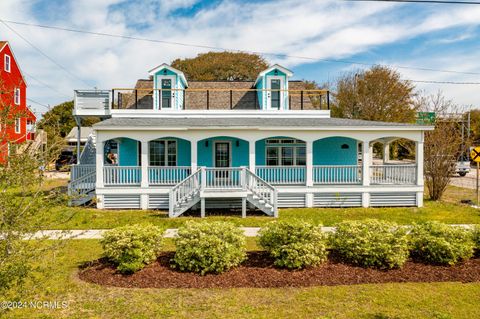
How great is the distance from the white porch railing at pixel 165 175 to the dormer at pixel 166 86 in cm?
512

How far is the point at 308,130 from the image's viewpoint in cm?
1505

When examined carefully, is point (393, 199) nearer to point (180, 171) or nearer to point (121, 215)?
point (180, 171)

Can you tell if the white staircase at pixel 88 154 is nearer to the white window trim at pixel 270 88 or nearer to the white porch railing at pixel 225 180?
the white porch railing at pixel 225 180

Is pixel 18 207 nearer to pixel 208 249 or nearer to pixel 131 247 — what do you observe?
pixel 131 247

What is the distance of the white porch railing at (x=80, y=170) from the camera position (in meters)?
15.8

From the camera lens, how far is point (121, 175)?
50.1ft

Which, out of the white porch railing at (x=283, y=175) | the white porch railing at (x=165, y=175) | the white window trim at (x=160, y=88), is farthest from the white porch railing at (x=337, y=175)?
the white window trim at (x=160, y=88)

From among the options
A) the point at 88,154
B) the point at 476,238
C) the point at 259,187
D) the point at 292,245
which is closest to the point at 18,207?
the point at 292,245

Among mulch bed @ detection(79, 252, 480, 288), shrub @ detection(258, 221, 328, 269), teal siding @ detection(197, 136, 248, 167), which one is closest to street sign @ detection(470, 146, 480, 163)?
mulch bed @ detection(79, 252, 480, 288)

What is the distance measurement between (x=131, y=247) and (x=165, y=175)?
828 cm

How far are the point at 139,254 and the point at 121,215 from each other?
7.01m

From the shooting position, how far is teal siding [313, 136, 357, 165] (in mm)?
17781

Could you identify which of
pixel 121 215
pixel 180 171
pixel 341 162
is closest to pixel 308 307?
pixel 121 215

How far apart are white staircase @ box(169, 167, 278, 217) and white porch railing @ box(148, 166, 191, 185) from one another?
63.0 inches
